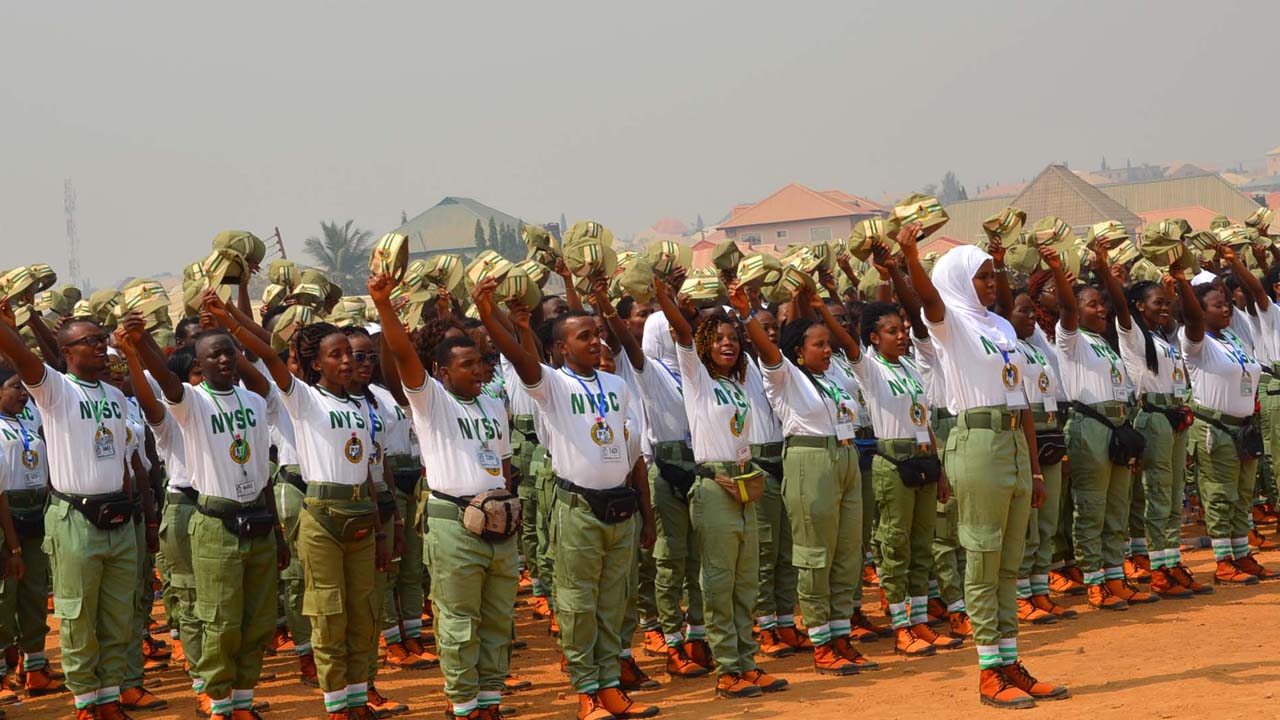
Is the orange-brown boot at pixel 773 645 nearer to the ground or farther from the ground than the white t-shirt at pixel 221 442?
nearer to the ground

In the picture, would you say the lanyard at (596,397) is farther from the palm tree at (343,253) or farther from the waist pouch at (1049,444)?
the palm tree at (343,253)

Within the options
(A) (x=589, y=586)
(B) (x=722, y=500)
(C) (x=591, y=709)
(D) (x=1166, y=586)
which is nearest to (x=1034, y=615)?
(D) (x=1166, y=586)

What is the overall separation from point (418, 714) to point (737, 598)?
2190 mm

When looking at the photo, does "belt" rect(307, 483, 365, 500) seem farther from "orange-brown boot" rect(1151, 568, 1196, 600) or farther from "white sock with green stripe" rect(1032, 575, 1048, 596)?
"orange-brown boot" rect(1151, 568, 1196, 600)

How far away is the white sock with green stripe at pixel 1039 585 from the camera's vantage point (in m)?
10.9

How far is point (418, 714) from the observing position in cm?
889

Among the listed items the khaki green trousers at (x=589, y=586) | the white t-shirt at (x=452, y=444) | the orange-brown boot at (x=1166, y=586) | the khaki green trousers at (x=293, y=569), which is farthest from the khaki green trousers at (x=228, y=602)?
the orange-brown boot at (x=1166, y=586)

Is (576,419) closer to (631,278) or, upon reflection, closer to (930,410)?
(631,278)

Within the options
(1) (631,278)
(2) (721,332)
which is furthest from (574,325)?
(2) (721,332)

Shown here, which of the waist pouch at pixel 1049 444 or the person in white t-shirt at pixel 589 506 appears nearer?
the person in white t-shirt at pixel 589 506

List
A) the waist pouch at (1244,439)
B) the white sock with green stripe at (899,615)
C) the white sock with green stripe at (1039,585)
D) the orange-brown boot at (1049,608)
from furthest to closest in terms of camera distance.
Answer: the waist pouch at (1244,439)
the white sock with green stripe at (1039,585)
the orange-brown boot at (1049,608)
the white sock with green stripe at (899,615)

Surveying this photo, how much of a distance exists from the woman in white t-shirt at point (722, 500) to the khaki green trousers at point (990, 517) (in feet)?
4.49

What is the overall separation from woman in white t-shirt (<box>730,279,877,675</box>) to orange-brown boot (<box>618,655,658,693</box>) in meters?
1.16

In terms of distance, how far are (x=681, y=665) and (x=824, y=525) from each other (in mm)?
1397
